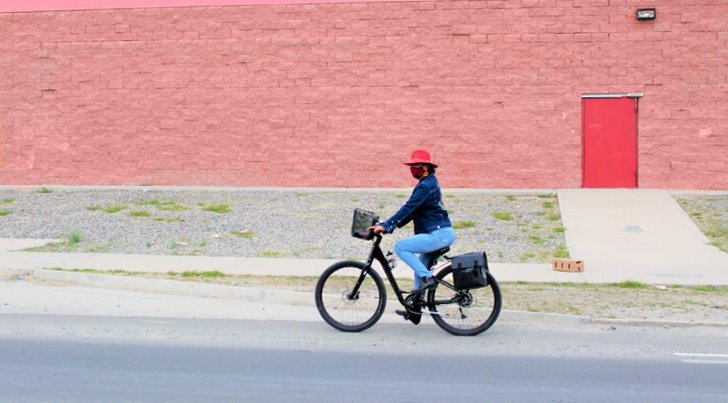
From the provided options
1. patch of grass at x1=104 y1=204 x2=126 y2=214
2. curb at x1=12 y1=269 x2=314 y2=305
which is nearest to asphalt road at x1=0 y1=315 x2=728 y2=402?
curb at x1=12 y1=269 x2=314 y2=305

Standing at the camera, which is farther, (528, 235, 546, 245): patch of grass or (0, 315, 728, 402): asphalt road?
(528, 235, 546, 245): patch of grass

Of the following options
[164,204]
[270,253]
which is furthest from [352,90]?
[270,253]

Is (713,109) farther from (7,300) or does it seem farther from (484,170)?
(7,300)

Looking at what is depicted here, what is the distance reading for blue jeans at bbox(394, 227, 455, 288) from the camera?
29.3 ft

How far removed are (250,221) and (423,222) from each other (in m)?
9.31

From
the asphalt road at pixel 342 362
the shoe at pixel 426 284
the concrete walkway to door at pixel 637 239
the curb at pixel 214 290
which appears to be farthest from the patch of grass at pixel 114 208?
the shoe at pixel 426 284

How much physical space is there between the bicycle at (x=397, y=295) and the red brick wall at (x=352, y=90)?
13.6m

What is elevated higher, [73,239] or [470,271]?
[470,271]

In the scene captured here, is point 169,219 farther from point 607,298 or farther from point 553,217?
point 607,298

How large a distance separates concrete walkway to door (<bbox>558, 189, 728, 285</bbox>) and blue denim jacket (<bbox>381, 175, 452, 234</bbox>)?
411cm

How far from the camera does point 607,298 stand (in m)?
11.1

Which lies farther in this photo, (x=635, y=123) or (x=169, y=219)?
(x=635, y=123)

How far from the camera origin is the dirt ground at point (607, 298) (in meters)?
9.94

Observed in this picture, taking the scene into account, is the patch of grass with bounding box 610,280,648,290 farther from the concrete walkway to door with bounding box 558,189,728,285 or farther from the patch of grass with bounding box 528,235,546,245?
the patch of grass with bounding box 528,235,546,245
